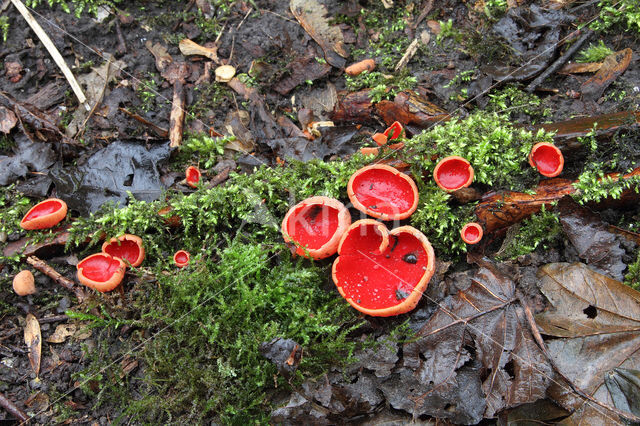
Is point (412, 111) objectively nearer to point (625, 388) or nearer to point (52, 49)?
point (625, 388)

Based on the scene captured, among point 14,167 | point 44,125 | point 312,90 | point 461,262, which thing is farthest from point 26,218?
point 461,262

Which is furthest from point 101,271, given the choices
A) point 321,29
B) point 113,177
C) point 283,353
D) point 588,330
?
point 588,330

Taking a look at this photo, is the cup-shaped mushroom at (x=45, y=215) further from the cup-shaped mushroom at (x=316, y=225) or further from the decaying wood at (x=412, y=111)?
the decaying wood at (x=412, y=111)

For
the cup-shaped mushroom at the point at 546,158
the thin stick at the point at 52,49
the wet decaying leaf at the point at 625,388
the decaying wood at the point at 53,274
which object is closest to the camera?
the wet decaying leaf at the point at 625,388

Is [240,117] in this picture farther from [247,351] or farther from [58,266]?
[247,351]

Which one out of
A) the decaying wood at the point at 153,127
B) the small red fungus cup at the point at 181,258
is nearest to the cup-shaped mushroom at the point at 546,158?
the small red fungus cup at the point at 181,258

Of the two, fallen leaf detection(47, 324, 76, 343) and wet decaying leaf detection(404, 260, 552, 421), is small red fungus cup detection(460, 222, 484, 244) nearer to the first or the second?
wet decaying leaf detection(404, 260, 552, 421)
